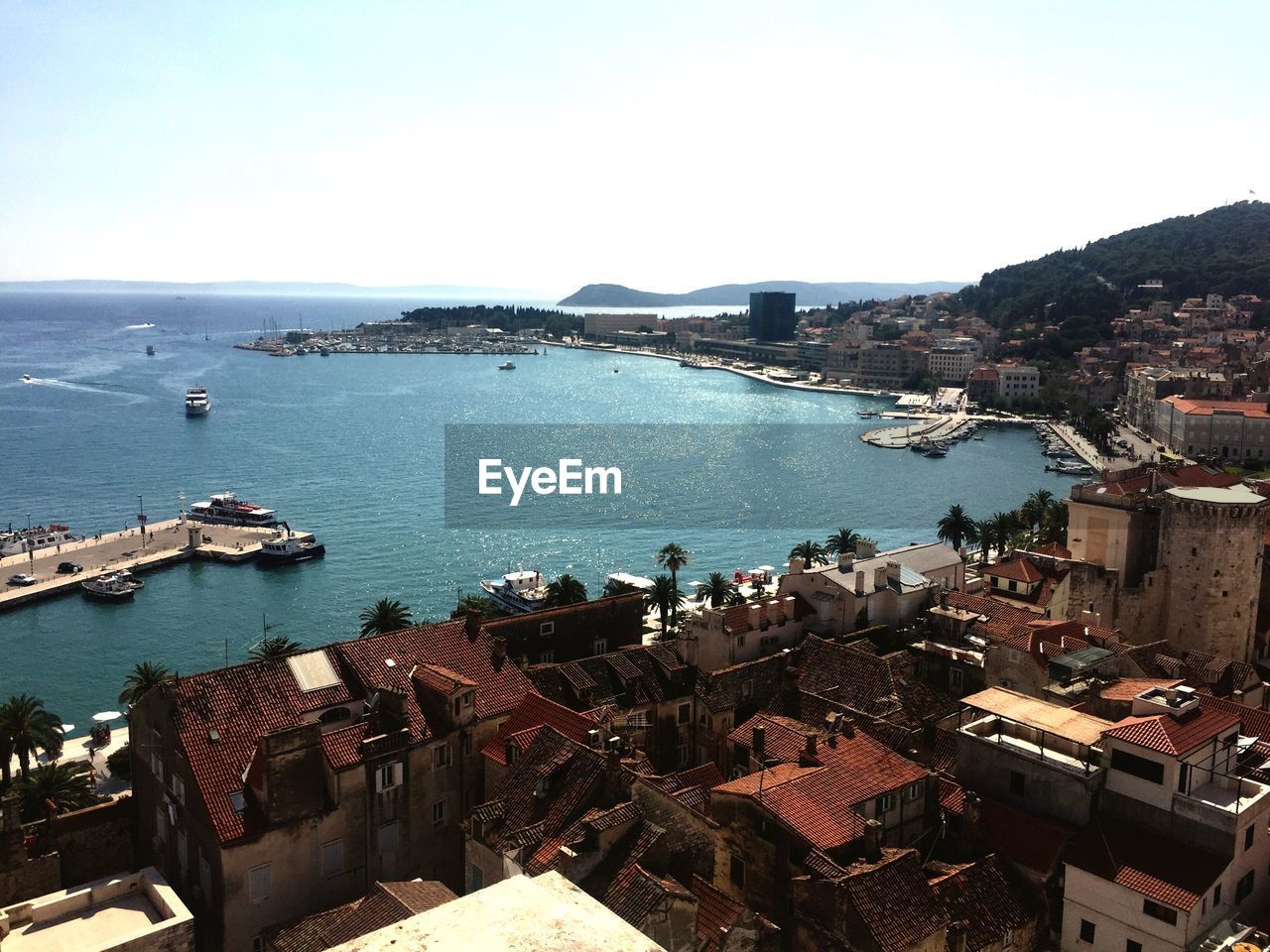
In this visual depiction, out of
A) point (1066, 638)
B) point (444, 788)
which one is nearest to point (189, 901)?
point (444, 788)

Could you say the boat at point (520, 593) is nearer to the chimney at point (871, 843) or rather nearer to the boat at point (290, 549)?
the boat at point (290, 549)

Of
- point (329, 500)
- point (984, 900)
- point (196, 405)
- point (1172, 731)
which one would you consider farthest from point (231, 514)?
point (1172, 731)

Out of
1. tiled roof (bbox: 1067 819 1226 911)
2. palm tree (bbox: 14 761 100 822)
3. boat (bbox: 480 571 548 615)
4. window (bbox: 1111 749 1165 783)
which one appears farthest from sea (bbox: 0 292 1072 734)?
window (bbox: 1111 749 1165 783)

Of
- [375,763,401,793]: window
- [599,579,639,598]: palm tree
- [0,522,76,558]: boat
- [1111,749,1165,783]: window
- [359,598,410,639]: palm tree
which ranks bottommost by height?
[0,522,76,558]: boat

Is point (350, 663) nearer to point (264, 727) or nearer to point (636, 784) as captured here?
point (264, 727)

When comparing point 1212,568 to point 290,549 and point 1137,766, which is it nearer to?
point 1137,766

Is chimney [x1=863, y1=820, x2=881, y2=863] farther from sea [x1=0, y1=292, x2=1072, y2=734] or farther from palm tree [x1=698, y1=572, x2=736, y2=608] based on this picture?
sea [x1=0, y1=292, x2=1072, y2=734]
